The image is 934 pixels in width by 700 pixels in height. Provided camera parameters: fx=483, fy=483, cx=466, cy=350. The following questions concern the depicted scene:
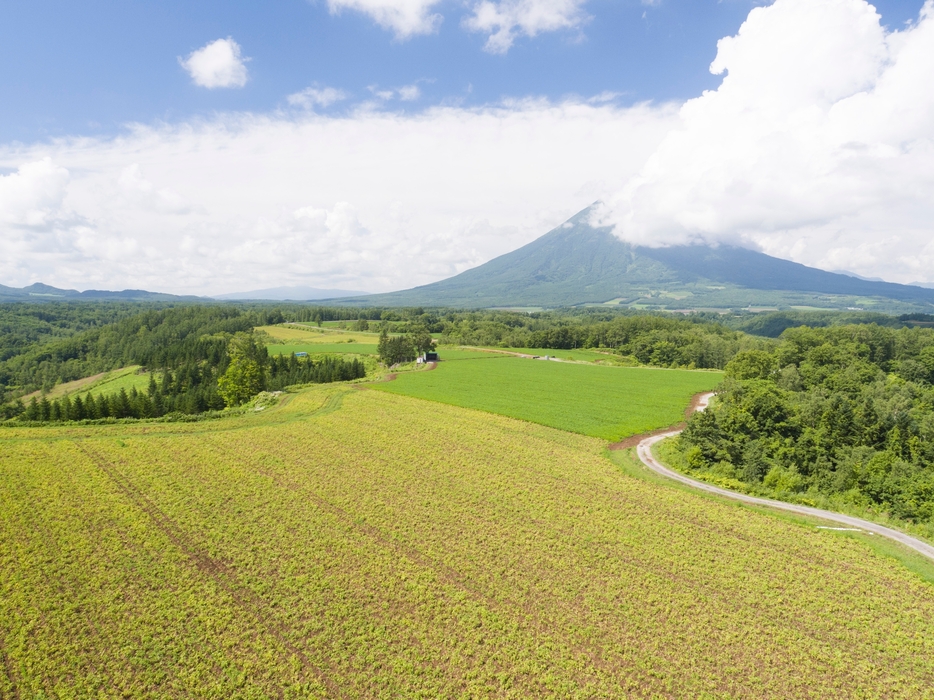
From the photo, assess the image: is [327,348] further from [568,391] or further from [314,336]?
[568,391]

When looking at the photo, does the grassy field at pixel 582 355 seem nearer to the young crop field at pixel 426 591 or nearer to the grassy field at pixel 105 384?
the young crop field at pixel 426 591

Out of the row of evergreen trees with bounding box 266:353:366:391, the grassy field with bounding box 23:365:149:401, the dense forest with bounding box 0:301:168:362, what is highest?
the dense forest with bounding box 0:301:168:362

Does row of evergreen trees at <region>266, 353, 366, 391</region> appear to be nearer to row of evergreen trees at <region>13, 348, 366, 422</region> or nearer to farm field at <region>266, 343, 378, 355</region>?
row of evergreen trees at <region>13, 348, 366, 422</region>

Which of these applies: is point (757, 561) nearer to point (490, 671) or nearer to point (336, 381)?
point (490, 671)

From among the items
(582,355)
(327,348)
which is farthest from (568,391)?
(327,348)

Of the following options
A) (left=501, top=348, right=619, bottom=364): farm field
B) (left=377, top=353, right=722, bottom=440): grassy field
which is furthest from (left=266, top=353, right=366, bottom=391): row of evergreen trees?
(left=501, top=348, right=619, bottom=364): farm field

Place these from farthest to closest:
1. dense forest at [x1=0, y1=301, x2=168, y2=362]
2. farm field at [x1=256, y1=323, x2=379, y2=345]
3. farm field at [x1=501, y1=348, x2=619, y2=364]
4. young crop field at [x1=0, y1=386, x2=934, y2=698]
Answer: dense forest at [x1=0, y1=301, x2=168, y2=362] < farm field at [x1=256, y1=323, x2=379, y2=345] < farm field at [x1=501, y1=348, x2=619, y2=364] < young crop field at [x1=0, y1=386, x2=934, y2=698]
